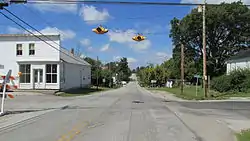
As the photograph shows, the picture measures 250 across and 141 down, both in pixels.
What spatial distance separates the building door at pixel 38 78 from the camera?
125 feet

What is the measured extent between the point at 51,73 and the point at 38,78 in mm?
1738

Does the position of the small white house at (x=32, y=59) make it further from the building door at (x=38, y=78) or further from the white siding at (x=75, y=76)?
the white siding at (x=75, y=76)

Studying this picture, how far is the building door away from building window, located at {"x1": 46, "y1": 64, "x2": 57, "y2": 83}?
80cm

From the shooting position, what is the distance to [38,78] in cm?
3822

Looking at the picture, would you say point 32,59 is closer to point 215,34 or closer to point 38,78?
point 38,78

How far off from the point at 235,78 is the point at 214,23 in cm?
2273

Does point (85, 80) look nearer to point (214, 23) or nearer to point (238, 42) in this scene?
point (214, 23)

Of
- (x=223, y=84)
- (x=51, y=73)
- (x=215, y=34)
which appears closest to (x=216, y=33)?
A: (x=215, y=34)

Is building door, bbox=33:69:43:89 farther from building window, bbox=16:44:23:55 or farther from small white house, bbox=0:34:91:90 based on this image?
building window, bbox=16:44:23:55

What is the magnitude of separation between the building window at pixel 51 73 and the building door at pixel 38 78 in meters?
0.80

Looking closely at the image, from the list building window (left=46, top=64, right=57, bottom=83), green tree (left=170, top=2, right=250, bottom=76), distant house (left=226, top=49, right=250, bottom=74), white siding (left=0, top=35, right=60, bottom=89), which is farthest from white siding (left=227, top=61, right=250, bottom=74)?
white siding (left=0, top=35, right=60, bottom=89)

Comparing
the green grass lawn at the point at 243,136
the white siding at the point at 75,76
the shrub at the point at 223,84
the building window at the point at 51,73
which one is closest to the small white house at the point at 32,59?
the building window at the point at 51,73

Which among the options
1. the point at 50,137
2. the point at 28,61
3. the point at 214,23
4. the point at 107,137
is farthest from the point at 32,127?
the point at 214,23

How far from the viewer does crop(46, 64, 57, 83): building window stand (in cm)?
3809
